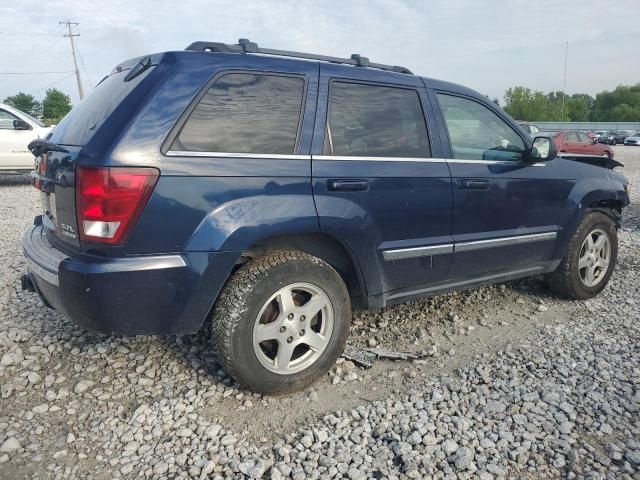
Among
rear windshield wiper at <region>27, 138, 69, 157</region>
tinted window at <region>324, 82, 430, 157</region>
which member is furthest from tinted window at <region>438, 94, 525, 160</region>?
rear windshield wiper at <region>27, 138, 69, 157</region>

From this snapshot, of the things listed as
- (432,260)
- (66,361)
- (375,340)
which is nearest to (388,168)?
(432,260)

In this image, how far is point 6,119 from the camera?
10516 millimetres

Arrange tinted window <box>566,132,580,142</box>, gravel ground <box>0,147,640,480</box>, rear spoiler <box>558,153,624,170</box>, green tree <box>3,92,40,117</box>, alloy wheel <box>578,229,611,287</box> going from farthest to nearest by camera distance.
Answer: green tree <box>3,92,40,117</box> < tinted window <box>566,132,580,142</box> < rear spoiler <box>558,153,624,170</box> < alloy wheel <box>578,229,611,287</box> < gravel ground <box>0,147,640,480</box>


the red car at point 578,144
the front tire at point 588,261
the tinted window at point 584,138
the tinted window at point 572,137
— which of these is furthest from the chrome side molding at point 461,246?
the tinted window at point 584,138

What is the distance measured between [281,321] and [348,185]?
886 mm

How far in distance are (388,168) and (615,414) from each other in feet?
6.21

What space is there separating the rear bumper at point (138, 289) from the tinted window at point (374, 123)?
103 centimetres

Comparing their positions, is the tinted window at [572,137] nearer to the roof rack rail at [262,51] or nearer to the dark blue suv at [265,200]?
the dark blue suv at [265,200]

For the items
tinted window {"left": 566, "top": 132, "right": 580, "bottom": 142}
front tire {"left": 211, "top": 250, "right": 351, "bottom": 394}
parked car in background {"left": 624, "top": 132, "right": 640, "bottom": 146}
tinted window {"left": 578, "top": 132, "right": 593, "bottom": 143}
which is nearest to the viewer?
front tire {"left": 211, "top": 250, "right": 351, "bottom": 394}

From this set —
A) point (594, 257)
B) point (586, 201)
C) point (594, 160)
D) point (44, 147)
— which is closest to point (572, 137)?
point (594, 160)

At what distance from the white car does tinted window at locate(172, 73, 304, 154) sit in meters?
9.49

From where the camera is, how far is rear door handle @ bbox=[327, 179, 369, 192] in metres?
2.86

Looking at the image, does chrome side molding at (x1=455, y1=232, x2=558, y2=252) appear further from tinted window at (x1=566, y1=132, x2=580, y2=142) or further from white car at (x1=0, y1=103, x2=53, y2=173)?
tinted window at (x1=566, y1=132, x2=580, y2=142)

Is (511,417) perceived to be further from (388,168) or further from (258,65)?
(258,65)
